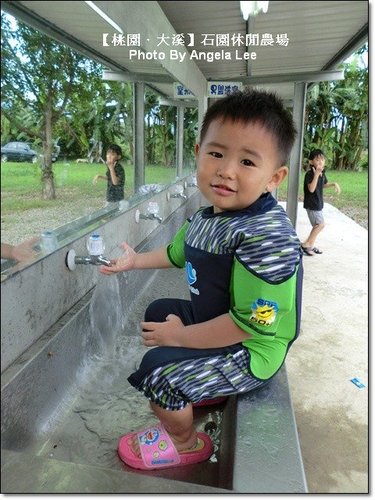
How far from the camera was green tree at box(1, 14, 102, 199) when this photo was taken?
1138 mm

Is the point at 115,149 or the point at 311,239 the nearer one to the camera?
the point at 115,149

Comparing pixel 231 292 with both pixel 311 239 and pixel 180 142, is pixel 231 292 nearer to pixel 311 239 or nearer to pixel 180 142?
pixel 180 142

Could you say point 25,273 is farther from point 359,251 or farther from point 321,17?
point 359,251

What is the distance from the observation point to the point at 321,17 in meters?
0.94

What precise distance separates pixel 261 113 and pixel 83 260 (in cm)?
75

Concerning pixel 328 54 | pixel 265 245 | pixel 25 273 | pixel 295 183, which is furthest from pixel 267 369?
pixel 295 183

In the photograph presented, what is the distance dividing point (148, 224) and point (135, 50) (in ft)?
4.09

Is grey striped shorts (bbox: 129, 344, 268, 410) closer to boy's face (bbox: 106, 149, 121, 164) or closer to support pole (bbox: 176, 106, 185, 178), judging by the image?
boy's face (bbox: 106, 149, 121, 164)

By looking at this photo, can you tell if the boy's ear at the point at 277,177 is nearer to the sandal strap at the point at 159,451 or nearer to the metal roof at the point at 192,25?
the metal roof at the point at 192,25

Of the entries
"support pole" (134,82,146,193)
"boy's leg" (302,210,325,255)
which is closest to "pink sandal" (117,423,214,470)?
"support pole" (134,82,146,193)

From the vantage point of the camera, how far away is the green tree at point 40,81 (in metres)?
1.14

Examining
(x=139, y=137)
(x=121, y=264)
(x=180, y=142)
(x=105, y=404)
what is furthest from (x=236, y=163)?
(x=180, y=142)

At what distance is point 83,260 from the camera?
4.65 feet

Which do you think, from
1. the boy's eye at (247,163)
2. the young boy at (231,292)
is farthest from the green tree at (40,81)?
the boy's eye at (247,163)
